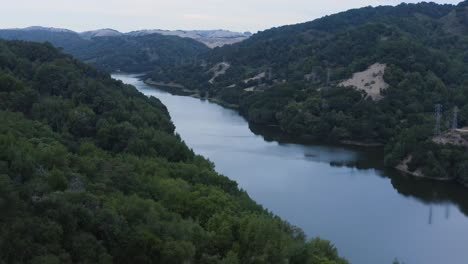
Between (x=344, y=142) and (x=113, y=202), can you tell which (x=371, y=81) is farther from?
(x=113, y=202)

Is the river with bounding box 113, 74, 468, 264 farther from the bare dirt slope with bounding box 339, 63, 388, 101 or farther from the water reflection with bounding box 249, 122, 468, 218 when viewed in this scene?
the bare dirt slope with bounding box 339, 63, 388, 101

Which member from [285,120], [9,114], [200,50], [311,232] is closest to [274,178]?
[311,232]

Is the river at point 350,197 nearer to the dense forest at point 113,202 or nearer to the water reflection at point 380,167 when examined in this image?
the water reflection at point 380,167

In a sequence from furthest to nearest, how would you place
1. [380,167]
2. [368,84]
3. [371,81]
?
1. [371,81]
2. [368,84]
3. [380,167]

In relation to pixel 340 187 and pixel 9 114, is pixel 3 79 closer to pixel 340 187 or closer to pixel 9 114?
pixel 9 114

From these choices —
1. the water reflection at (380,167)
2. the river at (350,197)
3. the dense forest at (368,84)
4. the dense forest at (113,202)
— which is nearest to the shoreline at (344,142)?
the dense forest at (368,84)

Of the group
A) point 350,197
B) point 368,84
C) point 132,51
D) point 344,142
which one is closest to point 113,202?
point 350,197
